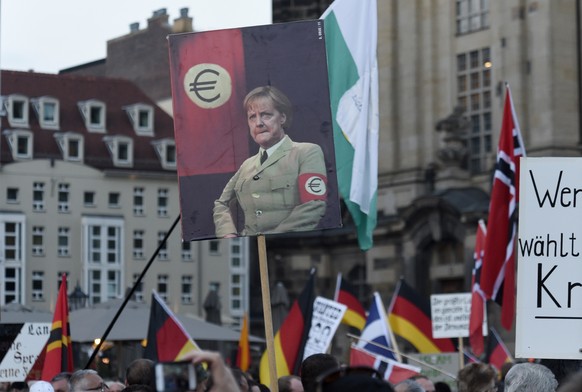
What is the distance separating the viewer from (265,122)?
11.5 meters

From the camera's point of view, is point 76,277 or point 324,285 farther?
point 76,277

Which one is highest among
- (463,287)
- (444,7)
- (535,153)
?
(444,7)

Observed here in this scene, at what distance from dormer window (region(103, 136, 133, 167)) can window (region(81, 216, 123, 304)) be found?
3.05m

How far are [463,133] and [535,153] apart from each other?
366 centimetres

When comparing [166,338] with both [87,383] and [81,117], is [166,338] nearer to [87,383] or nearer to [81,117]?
[87,383]

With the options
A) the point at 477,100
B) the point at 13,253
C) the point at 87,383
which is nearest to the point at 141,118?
the point at 13,253

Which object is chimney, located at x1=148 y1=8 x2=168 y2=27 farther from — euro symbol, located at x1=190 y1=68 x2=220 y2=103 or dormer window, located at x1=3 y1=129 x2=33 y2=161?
euro symbol, located at x1=190 y1=68 x2=220 y2=103

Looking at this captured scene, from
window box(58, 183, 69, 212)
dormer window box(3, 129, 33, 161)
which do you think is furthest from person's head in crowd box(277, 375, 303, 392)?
window box(58, 183, 69, 212)

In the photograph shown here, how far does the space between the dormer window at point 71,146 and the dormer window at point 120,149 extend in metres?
1.46

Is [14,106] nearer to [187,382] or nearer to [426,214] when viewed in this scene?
[426,214]

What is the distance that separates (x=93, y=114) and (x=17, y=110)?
13.1ft

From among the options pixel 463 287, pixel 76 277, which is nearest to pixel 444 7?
pixel 463 287

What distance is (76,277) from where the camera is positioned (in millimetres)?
79438

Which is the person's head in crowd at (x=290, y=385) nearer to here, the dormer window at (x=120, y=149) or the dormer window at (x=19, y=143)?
the dormer window at (x=19, y=143)
